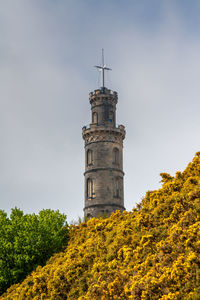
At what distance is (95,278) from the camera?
1416 centimetres

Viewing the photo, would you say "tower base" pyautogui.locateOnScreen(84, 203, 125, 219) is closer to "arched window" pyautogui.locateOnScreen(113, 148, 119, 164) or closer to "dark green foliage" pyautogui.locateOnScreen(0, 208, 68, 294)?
"arched window" pyautogui.locateOnScreen(113, 148, 119, 164)

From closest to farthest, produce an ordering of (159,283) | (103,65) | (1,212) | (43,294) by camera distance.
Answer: (159,283)
(43,294)
(1,212)
(103,65)

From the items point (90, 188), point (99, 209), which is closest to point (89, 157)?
point (90, 188)

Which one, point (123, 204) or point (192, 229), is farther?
point (123, 204)

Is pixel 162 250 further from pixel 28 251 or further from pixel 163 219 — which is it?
pixel 28 251

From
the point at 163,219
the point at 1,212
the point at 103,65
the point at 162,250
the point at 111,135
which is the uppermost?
the point at 103,65

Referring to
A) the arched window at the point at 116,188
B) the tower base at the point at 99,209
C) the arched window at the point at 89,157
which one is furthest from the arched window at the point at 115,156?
the tower base at the point at 99,209

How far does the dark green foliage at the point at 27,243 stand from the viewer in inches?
869

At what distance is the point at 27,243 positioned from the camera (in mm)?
22766

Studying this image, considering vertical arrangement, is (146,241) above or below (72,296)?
above

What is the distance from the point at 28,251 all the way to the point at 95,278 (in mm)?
9242

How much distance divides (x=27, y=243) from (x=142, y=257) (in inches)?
419

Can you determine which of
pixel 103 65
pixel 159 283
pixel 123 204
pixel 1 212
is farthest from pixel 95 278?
pixel 103 65

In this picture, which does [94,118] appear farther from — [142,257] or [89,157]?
[142,257]
